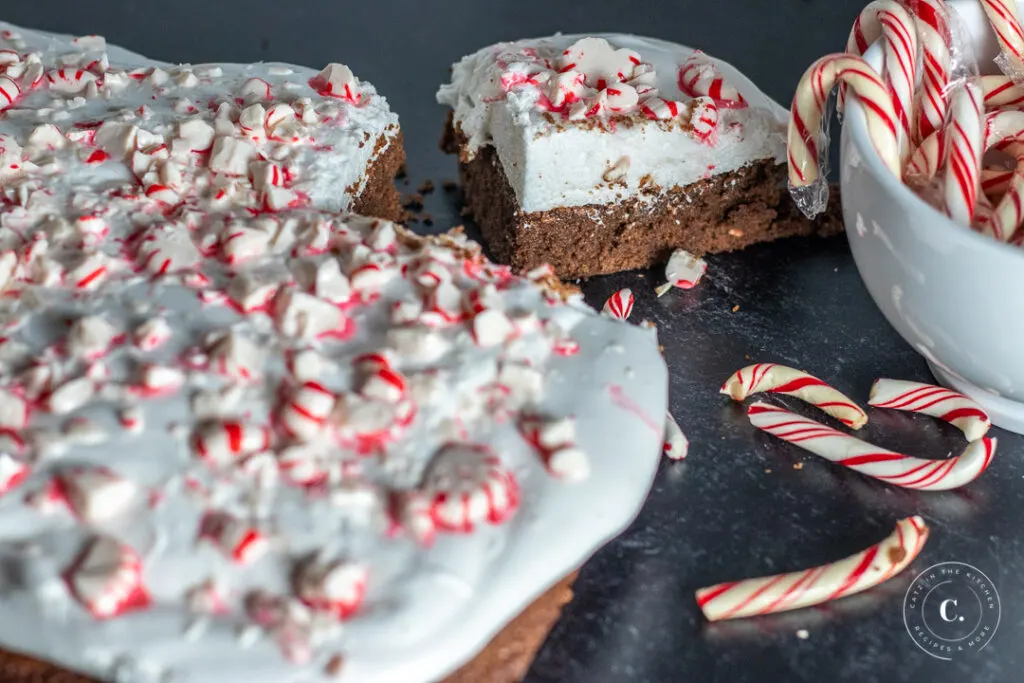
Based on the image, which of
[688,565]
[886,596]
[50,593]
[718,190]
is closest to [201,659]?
[50,593]

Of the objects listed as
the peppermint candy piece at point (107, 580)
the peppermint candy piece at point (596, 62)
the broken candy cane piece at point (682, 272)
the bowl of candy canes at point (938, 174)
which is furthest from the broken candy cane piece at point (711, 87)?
the peppermint candy piece at point (107, 580)

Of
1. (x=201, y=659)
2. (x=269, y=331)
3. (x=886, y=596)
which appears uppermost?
(x=269, y=331)

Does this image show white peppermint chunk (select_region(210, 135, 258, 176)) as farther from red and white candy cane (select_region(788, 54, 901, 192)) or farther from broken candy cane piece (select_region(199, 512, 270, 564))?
red and white candy cane (select_region(788, 54, 901, 192))

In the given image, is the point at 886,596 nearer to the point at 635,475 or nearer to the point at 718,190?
the point at 635,475

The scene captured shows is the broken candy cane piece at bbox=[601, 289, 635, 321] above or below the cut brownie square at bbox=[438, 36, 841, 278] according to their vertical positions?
below

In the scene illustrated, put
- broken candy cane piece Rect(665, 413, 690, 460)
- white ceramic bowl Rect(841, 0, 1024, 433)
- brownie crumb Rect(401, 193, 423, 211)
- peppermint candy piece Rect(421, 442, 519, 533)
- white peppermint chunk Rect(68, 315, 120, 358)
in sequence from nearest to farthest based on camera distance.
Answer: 1. peppermint candy piece Rect(421, 442, 519, 533)
2. white peppermint chunk Rect(68, 315, 120, 358)
3. white ceramic bowl Rect(841, 0, 1024, 433)
4. broken candy cane piece Rect(665, 413, 690, 460)
5. brownie crumb Rect(401, 193, 423, 211)

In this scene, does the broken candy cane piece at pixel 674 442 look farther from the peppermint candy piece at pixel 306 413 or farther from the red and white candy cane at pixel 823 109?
the peppermint candy piece at pixel 306 413

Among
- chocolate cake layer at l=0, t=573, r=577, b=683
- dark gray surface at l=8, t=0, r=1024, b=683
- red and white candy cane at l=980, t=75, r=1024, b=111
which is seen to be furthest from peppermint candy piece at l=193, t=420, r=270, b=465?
red and white candy cane at l=980, t=75, r=1024, b=111
